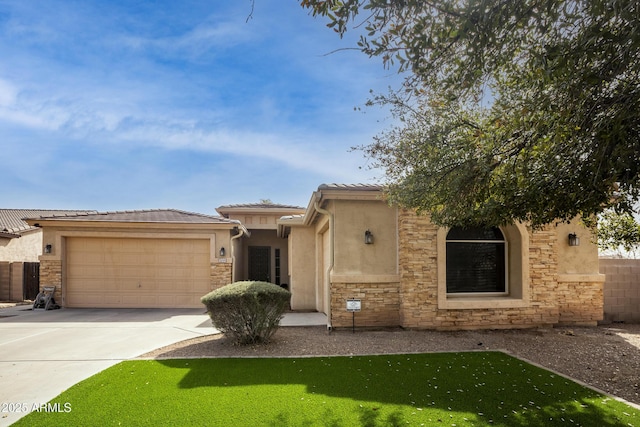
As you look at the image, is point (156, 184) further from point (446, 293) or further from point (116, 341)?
point (446, 293)

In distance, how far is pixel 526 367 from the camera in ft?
21.0

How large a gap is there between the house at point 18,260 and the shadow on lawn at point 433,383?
38.6 ft

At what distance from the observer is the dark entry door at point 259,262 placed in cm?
1928

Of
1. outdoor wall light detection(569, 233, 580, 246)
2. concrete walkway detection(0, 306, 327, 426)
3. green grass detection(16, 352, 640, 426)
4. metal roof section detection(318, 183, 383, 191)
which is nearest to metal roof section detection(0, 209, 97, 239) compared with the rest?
concrete walkway detection(0, 306, 327, 426)

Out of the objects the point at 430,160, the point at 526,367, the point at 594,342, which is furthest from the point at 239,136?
the point at 594,342

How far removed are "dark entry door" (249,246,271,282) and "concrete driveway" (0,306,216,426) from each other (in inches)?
235

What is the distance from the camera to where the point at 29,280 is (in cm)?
1720

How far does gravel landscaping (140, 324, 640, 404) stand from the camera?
6484mm

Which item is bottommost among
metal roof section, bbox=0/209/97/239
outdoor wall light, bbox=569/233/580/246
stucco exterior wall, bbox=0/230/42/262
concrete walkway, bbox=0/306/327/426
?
concrete walkway, bbox=0/306/327/426

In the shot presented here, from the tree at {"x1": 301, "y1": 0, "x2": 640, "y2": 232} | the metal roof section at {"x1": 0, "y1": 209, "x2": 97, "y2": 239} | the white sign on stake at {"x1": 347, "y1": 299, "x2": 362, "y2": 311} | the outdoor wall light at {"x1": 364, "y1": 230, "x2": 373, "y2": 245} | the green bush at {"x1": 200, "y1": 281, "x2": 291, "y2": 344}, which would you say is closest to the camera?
the tree at {"x1": 301, "y1": 0, "x2": 640, "y2": 232}

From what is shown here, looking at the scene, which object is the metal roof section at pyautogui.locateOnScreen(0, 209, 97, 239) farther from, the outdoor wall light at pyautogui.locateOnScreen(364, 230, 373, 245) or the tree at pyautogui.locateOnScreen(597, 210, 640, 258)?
the tree at pyautogui.locateOnScreen(597, 210, 640, 258)

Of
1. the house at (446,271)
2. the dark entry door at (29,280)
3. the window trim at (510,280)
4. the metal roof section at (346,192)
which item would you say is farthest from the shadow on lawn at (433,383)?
the dark entry door at (29,280)

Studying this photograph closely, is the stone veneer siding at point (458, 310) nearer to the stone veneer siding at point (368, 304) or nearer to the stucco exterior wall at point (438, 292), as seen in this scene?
the stucco exterior wall at point (438, 292)

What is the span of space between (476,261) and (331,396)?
263 inches
